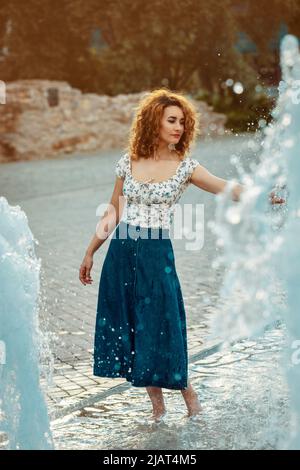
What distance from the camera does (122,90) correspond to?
108 ft

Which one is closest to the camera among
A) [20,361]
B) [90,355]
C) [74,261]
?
[20,361]

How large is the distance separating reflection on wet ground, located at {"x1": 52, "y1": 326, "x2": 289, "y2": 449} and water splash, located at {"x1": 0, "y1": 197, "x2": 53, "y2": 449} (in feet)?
1.23

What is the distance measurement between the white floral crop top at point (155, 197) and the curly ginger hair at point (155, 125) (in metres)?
0.13

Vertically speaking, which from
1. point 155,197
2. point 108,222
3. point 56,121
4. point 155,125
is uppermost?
point 56,121

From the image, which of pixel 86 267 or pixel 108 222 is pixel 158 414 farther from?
pixel 108 222

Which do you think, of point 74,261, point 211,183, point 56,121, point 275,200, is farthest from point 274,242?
point 56,121

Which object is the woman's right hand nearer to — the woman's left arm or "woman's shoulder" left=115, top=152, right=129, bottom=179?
"woman's shoulder" left=115, top=152, right=129, bottom=179

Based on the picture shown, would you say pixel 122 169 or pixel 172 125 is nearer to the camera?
pixel 172 125

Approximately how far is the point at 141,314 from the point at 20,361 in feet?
2.50

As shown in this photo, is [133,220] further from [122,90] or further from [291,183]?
[122,90]

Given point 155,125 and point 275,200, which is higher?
point 155,125

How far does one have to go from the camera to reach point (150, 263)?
4.49 meters

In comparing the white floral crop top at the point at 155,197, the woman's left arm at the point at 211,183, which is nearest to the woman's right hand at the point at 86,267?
the white floral crop top at the point at 155,197
